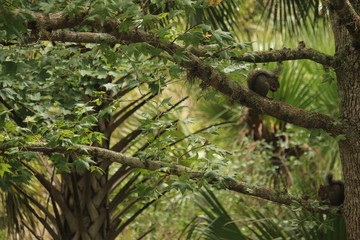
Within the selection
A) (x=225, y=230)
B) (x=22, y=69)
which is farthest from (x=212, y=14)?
(x=22, y=69)

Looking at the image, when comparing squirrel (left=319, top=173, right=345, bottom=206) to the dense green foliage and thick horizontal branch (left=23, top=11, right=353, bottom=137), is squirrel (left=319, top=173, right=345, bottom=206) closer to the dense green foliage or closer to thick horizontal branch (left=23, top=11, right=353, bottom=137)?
the dense green foliage

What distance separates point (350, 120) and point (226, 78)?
0.57m

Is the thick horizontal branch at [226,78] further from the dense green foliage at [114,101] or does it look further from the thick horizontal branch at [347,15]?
the thick horizontal branch at [347,15]

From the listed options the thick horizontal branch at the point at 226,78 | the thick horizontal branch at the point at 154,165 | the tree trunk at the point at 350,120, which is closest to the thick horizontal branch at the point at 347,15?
the tree trunk at the point at 350,120

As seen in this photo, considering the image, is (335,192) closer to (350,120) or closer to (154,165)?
(350,120)

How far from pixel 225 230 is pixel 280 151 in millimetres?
1959

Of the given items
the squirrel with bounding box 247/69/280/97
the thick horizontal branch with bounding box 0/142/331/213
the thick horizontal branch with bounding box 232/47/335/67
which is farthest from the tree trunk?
the squirrel with bounding box 247/69/280/97

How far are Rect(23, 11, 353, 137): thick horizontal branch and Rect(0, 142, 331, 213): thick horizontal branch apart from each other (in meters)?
0.32

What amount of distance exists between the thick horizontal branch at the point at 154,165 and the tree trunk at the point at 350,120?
0.50 feet

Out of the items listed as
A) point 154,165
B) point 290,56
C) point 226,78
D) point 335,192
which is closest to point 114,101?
point 154,165

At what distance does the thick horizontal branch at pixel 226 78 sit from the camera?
2.04 meters

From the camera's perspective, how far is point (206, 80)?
7.50 feet

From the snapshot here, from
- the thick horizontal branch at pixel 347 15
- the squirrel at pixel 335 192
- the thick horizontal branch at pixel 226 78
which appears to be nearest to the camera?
the thick horizontal branch at pixel 226 78

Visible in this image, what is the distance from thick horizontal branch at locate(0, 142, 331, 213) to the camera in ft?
7.39
